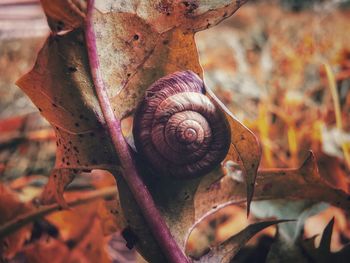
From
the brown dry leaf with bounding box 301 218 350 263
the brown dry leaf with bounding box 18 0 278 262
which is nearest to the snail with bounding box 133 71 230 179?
the brown dry leaf with bounding box 18 0 278 262

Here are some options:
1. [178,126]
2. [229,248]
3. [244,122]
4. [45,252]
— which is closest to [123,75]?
[178,126]

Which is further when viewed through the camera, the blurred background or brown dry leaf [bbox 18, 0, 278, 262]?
the blurred background

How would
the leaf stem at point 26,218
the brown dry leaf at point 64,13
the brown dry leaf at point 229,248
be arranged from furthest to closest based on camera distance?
the leaf stem at point 26,218
the brown dry leaf at point 229,248
the brown dry leaf at point 64,13

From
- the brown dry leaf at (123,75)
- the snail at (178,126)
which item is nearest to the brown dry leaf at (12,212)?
the brown dry leaf at (123,75)

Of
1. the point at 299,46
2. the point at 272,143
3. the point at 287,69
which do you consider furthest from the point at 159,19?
the point at 299,46

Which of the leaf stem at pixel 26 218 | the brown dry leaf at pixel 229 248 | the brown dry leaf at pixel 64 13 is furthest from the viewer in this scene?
the leaf stem at pixel 26 218

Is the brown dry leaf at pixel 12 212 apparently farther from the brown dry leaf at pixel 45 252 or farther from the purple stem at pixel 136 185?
the purple stem at pixel 136 185

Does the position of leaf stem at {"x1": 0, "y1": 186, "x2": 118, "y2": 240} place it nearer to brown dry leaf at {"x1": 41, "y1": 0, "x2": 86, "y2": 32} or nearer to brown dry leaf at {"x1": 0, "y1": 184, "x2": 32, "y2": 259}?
brown dry leaf at {"x1": 0, "y1": 184, "x2": 32, "y2": 259}

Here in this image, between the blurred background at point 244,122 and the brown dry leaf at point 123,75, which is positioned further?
the blurred background at point 244,122
